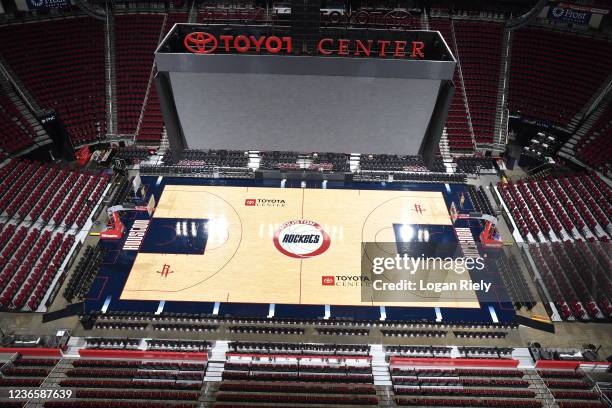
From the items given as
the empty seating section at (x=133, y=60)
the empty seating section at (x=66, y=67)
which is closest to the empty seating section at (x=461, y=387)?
the empty seating section at (x=133, y=60)

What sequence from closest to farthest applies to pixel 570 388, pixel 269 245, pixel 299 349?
pixel 570 388 < pixel 299 349 < pixel 269 245

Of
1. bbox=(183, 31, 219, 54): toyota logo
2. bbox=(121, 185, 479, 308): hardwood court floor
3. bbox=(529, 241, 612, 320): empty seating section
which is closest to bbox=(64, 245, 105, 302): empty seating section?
bbox=(121, 185, 479, 308): hardwood court floor

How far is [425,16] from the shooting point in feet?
102

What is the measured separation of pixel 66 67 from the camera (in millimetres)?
26859

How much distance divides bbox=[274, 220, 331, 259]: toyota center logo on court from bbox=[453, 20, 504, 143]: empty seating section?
13091 millimetres

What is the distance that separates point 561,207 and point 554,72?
11.5 metres

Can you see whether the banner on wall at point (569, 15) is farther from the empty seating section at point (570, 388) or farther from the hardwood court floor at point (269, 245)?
the empty seating section at point (570, 388)

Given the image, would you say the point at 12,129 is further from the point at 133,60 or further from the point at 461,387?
the point at 461,387

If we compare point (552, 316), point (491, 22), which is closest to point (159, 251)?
point (552, 316)

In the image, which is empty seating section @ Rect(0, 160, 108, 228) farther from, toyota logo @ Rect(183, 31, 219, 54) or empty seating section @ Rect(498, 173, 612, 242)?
empty seating section @ Rect(498, 173, 612, 242)

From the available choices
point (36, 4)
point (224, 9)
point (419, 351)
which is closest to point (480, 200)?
point (419, 351)

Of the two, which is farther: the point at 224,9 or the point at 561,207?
the point at 224,9

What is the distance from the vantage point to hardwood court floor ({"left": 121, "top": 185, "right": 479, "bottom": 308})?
17406 mm

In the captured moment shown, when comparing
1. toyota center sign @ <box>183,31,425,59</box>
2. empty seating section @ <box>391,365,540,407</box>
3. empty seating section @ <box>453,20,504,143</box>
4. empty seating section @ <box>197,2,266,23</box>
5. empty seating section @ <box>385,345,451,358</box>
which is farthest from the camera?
empty seating section @ <box>197,2,266,23</box>
